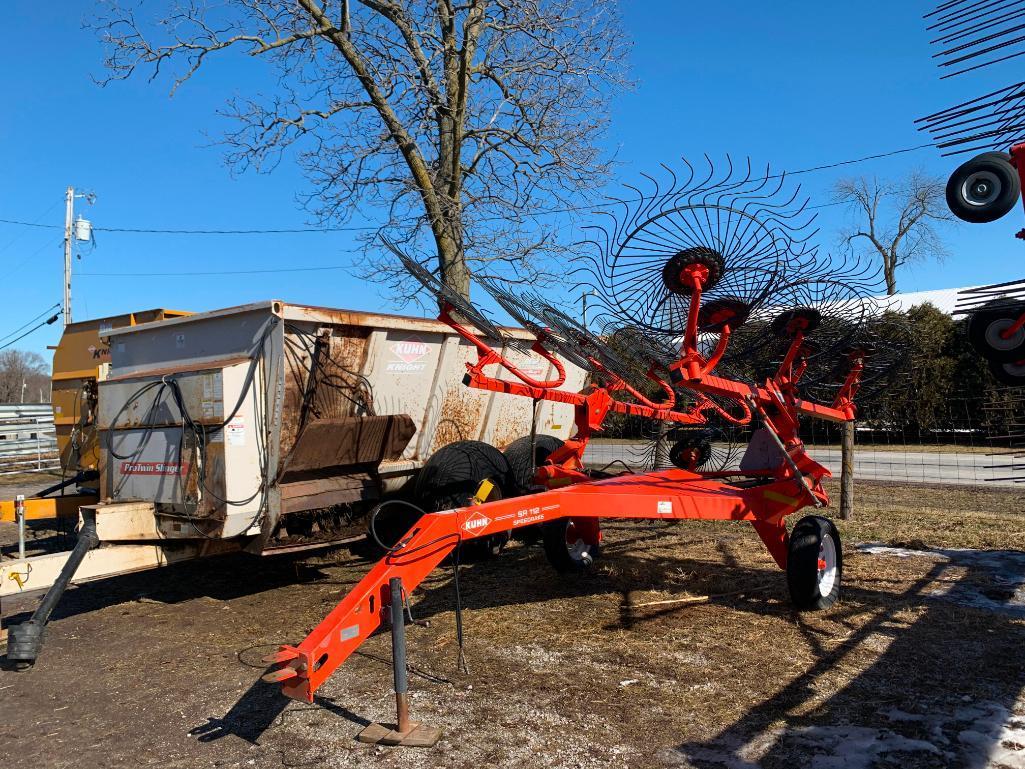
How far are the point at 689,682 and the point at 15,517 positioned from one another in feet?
18.1

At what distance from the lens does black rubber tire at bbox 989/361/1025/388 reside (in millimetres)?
3256

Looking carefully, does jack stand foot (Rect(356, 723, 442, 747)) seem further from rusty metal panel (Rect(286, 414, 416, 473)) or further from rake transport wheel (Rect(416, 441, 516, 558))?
rake transport wheel (Rect(416, 441, 516, 558))

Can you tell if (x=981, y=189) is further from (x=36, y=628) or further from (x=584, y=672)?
(x=36, y=628)

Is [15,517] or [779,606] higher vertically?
[15,517]

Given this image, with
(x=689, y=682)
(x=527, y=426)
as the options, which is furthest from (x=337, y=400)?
(x=689, y=682)

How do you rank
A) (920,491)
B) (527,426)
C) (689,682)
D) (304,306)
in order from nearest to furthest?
1. (689,682)
2. (304,306)
3. (527,426)
4. (920,491)

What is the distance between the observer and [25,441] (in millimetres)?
21625

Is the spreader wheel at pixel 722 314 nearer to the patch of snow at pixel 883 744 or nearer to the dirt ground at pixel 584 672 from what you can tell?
the dirt ground at pixel 584 672

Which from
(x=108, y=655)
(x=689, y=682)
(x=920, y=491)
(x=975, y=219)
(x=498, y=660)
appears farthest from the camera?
(x=920, y=491)

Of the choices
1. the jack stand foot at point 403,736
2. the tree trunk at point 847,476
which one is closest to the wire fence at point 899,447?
the tree trunk at point 847,476

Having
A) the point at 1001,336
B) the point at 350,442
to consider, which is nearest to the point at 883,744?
the point at 1001,336

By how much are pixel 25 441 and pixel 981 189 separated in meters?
24.1

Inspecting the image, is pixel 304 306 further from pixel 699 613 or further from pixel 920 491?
pixel 920 491

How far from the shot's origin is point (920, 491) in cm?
1233
